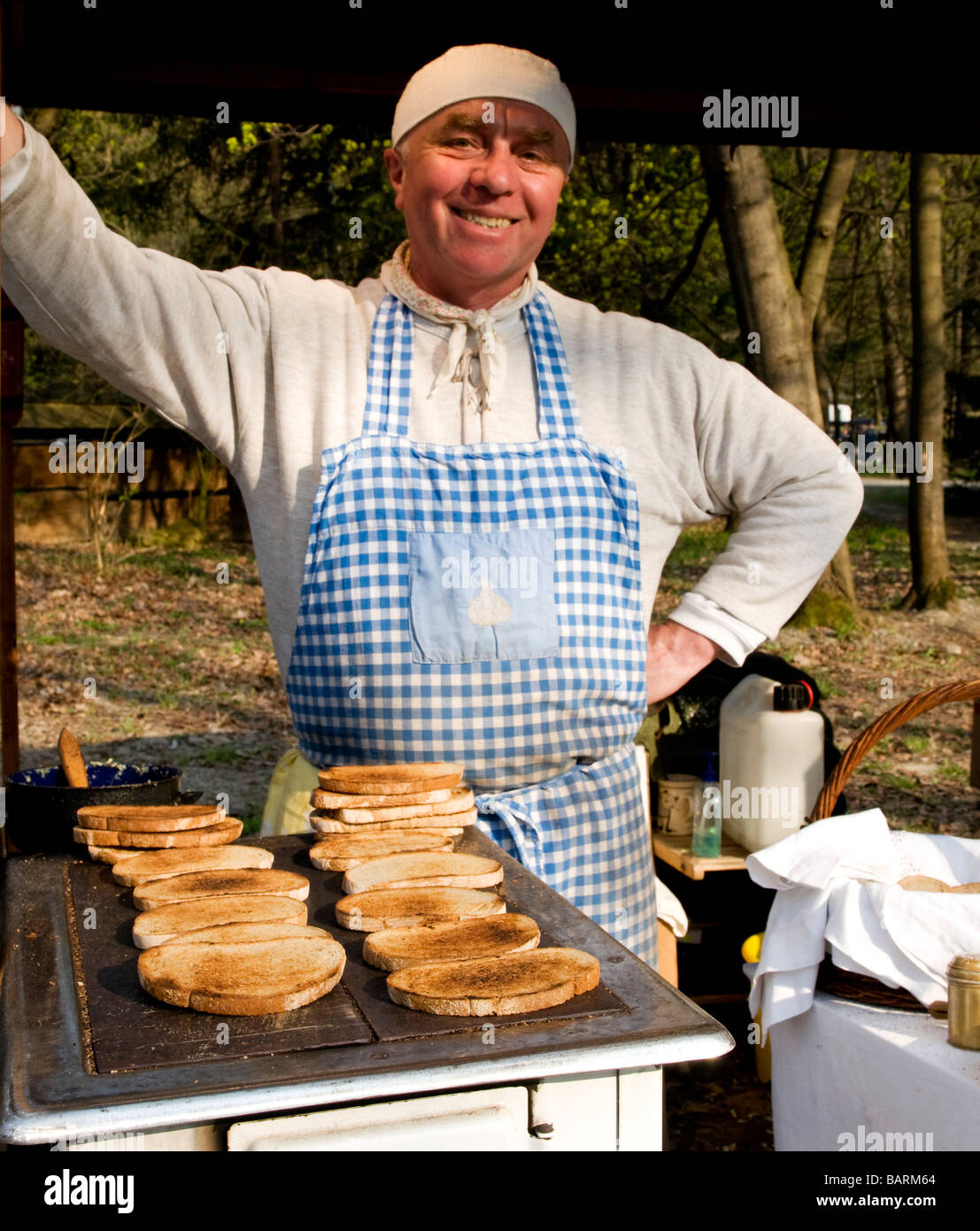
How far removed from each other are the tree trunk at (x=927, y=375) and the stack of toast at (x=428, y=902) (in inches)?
348

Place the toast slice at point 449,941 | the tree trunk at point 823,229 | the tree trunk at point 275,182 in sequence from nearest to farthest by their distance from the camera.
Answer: the toast slice at point 449,941, the tree trunk at point 823,229, the tree trunk at point 275,182

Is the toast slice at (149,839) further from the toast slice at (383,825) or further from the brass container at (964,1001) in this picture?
the brass container at (964,1001)

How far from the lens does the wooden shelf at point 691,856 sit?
371 centimetres

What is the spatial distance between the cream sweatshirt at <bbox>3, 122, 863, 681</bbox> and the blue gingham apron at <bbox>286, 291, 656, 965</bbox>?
3.7 inches

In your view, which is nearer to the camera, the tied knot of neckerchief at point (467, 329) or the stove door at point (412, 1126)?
the stove door at point (412, 1126)

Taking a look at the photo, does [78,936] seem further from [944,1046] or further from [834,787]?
[834,787]

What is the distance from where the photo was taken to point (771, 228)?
643 cm

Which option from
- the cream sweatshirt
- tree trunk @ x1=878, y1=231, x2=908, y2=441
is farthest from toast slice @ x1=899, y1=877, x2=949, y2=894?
tree trunk @ x1=878, y1=231, x2=908, y2=441

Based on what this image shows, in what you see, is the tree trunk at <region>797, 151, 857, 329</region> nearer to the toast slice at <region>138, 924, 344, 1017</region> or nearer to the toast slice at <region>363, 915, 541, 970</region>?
the toast slice at <region>363, 915, 541, 970</region>

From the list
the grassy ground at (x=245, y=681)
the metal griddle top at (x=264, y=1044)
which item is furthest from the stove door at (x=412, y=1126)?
the grassy ground at (x=245, y=681)

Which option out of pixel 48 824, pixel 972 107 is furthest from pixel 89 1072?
pixel 972 107

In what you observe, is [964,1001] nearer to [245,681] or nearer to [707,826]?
[707,826]

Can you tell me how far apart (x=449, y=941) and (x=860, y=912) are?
972mm
